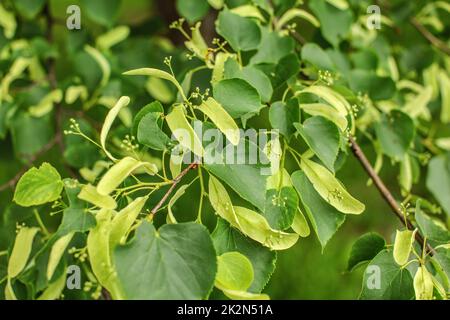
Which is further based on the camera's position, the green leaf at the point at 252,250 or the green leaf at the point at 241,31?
the green leaf at the point at 241,31

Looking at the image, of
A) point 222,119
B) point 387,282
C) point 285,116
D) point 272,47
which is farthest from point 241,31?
point 387,282

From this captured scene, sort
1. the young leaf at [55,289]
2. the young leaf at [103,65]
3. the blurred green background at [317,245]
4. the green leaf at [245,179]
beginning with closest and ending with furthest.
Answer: the green leaf at [245,179]
the young leaf at [55,289]
the young leaf at [103,65]
the blurred green background at [317,245]

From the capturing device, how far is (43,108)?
69.2 inches

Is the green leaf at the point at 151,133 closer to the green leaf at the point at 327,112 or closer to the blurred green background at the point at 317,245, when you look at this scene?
the green leaf at the point at 327,112

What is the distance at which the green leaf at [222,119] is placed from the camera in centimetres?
99

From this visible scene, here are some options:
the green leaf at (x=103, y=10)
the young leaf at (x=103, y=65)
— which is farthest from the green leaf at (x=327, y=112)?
the green leaf at (x=103, y=10)

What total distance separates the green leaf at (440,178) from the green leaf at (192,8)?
2.34 feet

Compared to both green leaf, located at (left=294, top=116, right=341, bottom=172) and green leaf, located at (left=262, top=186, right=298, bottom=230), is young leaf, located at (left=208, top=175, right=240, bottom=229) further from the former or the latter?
green leaf, located at (left=294, top=116, right=341, bottom=172)

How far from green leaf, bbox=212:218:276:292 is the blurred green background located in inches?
39.4

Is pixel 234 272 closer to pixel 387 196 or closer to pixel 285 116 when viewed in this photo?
pixel 285 116
